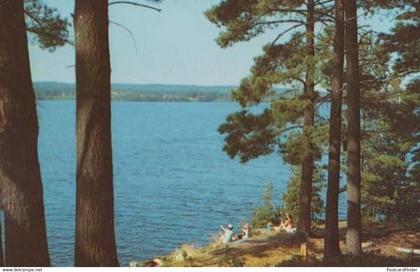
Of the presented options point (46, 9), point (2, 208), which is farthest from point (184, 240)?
point (2, 208)

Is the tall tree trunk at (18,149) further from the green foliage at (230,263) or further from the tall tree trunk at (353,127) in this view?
the tall tree trunk at (353,127)

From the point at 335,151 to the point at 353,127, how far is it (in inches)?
39.9

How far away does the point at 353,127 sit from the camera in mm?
9531

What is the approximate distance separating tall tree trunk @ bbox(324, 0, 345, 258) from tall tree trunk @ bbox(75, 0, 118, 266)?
6266 mm

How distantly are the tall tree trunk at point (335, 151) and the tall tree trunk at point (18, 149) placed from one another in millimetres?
6425

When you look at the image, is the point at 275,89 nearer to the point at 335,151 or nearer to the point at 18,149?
the point at 335,151

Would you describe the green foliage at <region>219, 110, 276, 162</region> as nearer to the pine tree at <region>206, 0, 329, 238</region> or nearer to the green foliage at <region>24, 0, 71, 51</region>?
the pine tree at <region>206, 0, 329, 238</region>

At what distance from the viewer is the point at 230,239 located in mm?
15305

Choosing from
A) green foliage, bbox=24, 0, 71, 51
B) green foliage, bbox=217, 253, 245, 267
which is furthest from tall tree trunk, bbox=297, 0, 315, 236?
green foliage, bbox=24, 0, 71, 51

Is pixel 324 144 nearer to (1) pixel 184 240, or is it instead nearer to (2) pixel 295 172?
(2) pixel 295 172

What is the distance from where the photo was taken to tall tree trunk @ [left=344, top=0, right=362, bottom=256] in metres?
9.47

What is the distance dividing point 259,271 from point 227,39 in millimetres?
7757

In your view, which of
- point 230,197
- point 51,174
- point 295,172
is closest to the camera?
point 295,172

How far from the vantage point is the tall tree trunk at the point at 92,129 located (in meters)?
4.52
